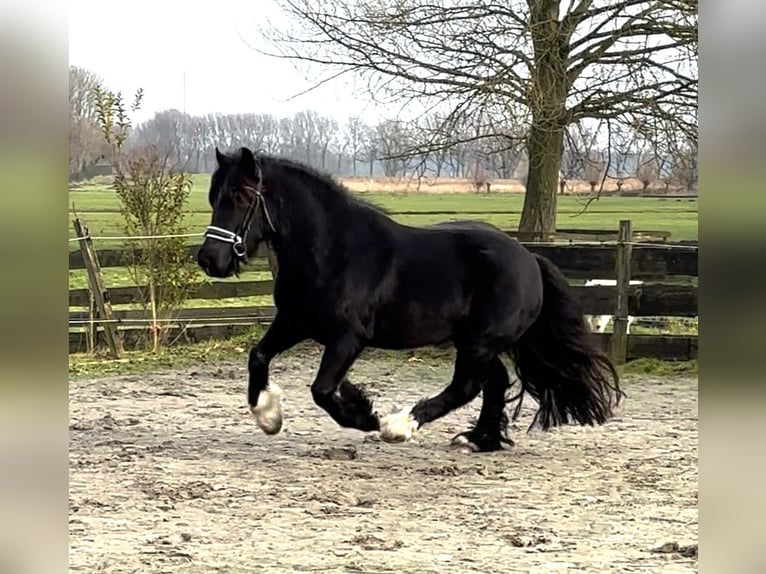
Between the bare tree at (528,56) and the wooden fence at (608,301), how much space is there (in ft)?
4.05

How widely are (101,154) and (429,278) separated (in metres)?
2.71

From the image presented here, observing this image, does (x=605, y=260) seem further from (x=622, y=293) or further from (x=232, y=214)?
(x=232, y=214)

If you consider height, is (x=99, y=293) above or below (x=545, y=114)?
below

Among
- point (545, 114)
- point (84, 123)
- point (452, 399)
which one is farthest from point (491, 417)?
point (84, 123)

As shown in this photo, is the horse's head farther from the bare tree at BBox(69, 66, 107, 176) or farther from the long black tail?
the bare tree at BBox(69, 66, 107, 176)

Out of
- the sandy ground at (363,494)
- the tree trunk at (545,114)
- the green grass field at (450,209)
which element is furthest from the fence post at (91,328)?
the tree trunk at (545,114)

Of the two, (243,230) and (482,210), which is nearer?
(243,230)

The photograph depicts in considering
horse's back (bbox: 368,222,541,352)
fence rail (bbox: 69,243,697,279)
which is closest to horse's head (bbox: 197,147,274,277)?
horse's back (bbox: 368,222,541,352)

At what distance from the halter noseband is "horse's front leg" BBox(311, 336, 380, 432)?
0.55 meters

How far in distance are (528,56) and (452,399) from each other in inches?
93.6

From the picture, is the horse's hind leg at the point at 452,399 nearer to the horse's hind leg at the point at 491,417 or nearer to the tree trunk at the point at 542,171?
the horse's hind leg at the point at 491,417

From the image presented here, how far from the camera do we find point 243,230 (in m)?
4.09
